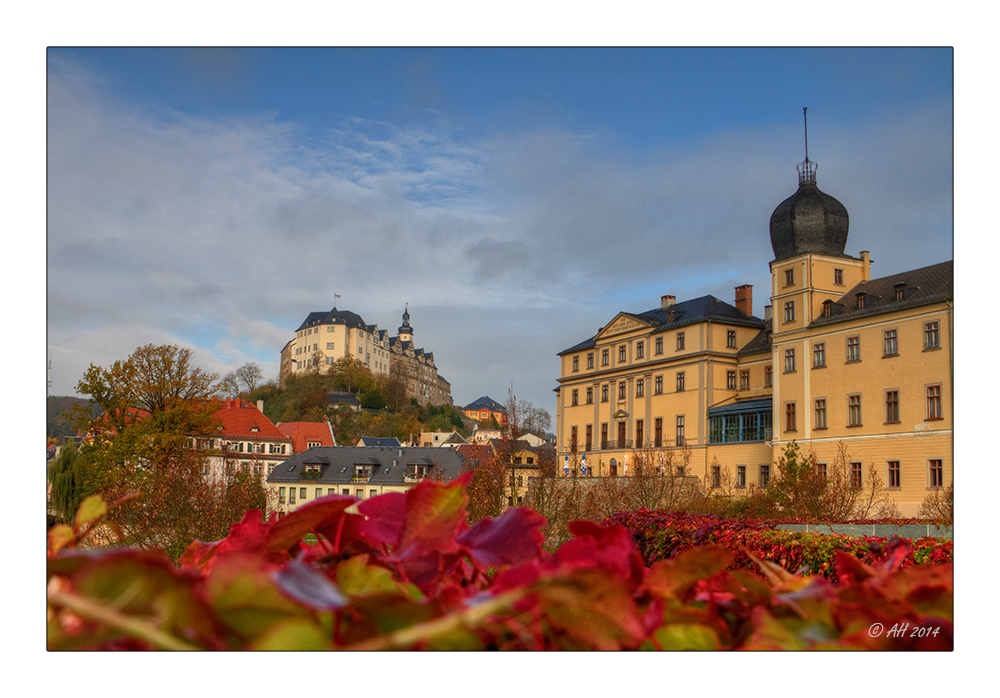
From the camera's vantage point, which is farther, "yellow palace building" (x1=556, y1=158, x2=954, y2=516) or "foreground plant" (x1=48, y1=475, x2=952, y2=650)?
"yellow palace building" (x1=556, y1=158, x2=954, y2=516)

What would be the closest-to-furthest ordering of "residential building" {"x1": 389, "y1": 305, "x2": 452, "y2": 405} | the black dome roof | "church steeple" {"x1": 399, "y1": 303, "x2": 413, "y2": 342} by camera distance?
the black dome roof, "residential building" {"x1": 389, "y1": 305, "x2": 452, "y2": 405}, "church steeple" {"x1": 399, "y1": 303, "x2": 413, "y2": 342}

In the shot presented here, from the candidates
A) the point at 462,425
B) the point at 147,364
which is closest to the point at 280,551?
the point at 147,364

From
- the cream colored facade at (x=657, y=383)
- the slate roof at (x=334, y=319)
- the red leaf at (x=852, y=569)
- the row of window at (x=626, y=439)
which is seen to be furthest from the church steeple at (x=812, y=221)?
the slate roof at (x=334, y=319)

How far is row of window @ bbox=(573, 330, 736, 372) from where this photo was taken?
32.8m

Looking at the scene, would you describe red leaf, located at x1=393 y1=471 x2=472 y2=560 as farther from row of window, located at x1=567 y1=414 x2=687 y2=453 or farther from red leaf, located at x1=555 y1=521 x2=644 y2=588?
row of window, located at x1=567 y1=414 x2=687 y2=453

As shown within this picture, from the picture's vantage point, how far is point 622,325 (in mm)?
35500

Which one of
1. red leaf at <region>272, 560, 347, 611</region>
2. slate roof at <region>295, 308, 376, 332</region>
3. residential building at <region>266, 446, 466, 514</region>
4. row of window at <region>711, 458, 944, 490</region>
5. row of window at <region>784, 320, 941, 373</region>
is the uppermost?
slate roof at <region>295, 308, 376, 332</region>

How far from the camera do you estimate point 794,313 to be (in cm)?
2684

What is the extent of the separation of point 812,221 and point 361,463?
20.4m

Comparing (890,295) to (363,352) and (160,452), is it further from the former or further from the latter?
(363,352)

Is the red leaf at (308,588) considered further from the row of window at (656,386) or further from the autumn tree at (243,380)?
the row of window at (656,386)

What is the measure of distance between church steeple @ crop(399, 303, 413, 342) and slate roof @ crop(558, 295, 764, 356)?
109ft

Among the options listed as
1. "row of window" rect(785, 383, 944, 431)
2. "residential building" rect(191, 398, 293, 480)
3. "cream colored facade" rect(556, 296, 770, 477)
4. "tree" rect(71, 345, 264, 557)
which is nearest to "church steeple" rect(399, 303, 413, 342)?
"cream colored facade" rect(556, 296, 770, 477)

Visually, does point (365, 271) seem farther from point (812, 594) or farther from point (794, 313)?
point (812, 594)
